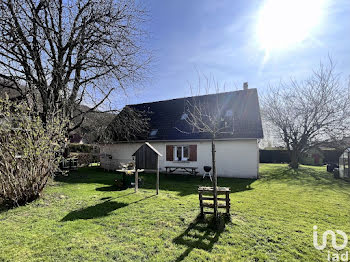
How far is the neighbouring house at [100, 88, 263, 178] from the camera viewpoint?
12336 mm

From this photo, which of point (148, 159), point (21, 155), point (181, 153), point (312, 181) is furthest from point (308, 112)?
point (21, 155)

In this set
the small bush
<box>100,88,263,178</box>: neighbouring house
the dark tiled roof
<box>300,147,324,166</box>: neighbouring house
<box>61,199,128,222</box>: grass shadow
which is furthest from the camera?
<box>300,147,324,166</box>: neighbouring house

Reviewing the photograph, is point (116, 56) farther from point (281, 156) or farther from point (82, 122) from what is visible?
point (281, 156)

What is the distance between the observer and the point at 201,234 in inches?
161

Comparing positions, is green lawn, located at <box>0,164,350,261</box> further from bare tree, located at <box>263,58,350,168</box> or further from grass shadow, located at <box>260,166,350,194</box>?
bare tree, located at <box>263,58,350,168</box>

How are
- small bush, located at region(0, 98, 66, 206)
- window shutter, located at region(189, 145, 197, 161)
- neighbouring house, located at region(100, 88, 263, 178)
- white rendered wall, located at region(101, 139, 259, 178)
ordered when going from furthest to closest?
1. window shutter, located at region(189, 145, 197, 161)
2. neighbouring house, located at region(100, 88, 263, 178)
3. white rendered wall, located at region(101, 139, 259, 178)
4. small bush, located at region(0, 98, 66, 206)

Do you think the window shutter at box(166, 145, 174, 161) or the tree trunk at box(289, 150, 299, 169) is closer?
the window shutter at box(166, 145, 174, 161)

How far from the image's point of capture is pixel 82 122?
11203 mm

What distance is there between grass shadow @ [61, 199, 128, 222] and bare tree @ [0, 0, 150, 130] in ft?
14.9

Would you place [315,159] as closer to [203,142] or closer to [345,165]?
[345,165]

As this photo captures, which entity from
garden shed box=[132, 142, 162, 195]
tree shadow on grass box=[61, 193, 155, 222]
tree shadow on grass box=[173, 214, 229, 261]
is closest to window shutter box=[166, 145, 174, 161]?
garden shed box=[132, 142, 162, 195]

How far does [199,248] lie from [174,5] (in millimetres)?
9885

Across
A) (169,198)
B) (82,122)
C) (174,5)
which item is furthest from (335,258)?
(82,122)

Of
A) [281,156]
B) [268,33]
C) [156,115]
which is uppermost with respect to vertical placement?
[268,33]
